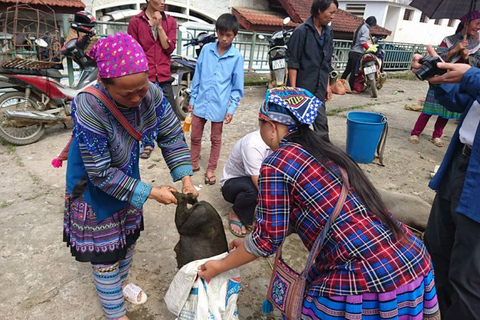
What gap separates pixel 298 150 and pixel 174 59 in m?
4.88

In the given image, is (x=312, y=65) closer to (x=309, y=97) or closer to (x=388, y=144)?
(x=388, y=144)

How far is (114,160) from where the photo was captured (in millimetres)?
1629

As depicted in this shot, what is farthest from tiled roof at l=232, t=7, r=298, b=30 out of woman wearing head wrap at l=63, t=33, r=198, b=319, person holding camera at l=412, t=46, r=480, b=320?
woman wearing head wrap at l=63, t=33, r=198, b=319

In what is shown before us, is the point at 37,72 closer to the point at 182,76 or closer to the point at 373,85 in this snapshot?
the point at 182,76

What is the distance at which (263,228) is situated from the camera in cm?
138

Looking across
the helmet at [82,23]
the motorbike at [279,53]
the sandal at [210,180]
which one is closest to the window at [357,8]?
the motorbike at [279,53]

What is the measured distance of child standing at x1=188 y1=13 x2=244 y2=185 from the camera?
11.9ft

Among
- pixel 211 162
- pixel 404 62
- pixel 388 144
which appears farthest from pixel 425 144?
pixel 404 62

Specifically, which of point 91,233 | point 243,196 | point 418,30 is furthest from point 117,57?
point 418,30

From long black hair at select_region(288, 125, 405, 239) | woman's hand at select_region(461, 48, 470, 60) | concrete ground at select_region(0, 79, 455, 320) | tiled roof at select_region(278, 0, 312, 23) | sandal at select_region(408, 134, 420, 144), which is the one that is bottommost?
concrete ground at select_region(0, 79, 455, 320)

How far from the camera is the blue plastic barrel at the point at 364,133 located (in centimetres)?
425

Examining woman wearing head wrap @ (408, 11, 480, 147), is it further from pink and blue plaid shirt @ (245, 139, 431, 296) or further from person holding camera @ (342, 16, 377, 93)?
person holding camera @ (342, 16, 377, 93)

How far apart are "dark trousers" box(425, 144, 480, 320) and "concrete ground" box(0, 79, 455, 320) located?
1014mm

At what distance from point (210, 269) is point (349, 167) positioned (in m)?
0.77
